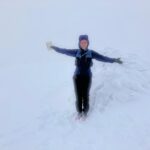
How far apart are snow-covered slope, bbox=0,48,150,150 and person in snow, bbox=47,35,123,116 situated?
0.99 feet

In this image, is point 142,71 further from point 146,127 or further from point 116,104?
point 146,127

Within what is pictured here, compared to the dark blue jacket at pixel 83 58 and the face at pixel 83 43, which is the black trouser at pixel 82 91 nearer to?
the dark blue jacket at pixel 83 58

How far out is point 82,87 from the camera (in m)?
8.88

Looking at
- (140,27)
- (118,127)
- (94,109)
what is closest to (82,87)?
(94,109)

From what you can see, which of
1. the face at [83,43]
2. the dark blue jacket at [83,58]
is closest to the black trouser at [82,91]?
the dark blue jacket at [83,58]

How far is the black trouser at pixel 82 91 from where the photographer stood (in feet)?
29.0

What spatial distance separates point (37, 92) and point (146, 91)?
10.1 ft

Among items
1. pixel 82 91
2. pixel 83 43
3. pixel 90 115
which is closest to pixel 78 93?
pixel 82 91

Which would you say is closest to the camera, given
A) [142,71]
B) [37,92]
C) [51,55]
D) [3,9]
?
[142,71]

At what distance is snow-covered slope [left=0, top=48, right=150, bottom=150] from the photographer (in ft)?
25.8

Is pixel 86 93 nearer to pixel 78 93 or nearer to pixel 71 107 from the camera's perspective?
pixel 78 93

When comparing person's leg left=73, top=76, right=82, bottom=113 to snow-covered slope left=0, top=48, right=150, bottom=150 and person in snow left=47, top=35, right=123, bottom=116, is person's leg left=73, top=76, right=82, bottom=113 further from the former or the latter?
snow-covered slope left=0, top=48, right=150, bottom=150

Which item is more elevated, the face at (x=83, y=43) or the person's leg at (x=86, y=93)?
the face at (x=83, y=43)

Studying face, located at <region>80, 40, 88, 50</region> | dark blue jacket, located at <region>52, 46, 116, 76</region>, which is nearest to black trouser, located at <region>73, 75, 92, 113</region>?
dark blue jacket, located at <region>52, 46, 116, 76</region>
